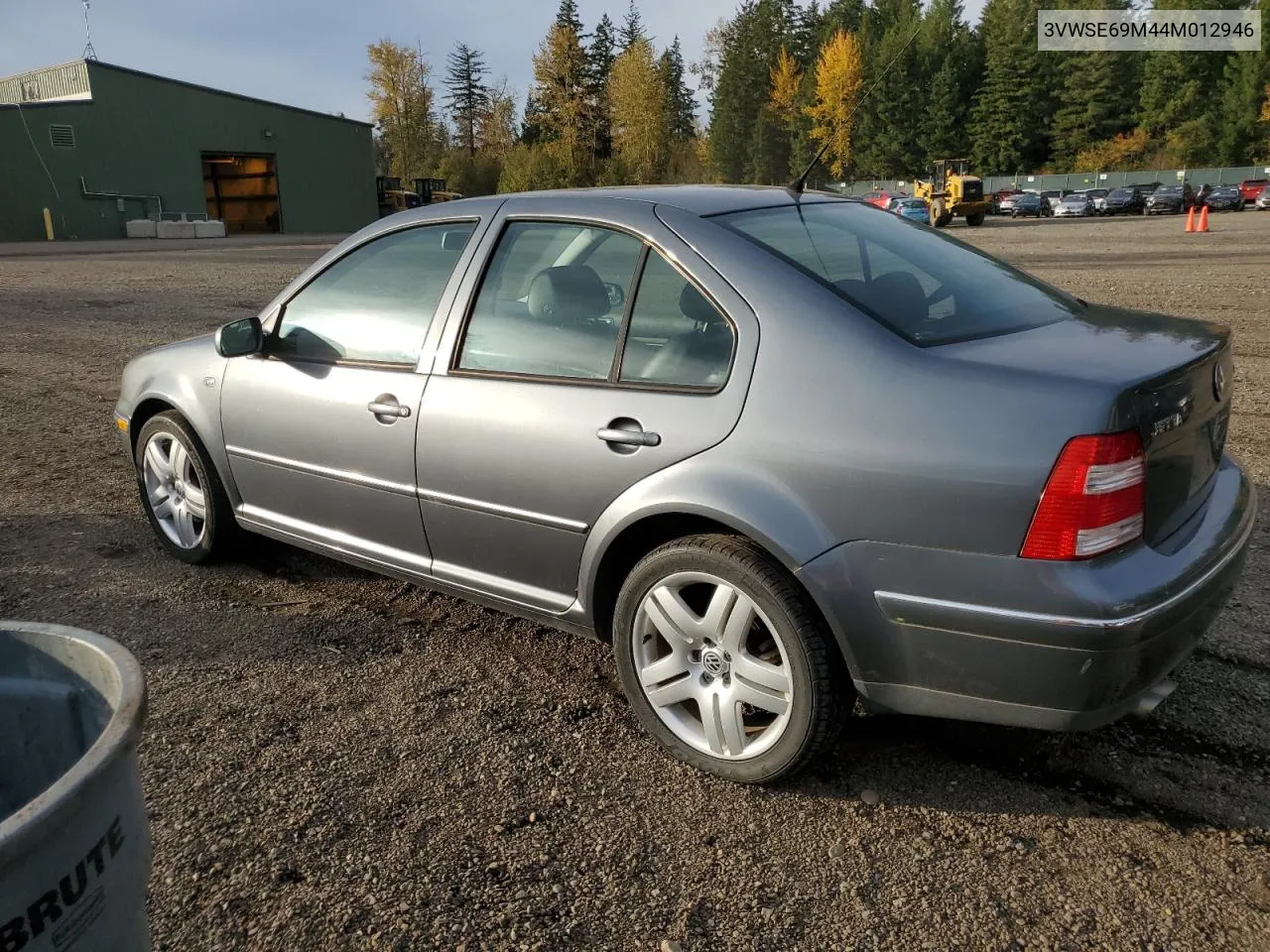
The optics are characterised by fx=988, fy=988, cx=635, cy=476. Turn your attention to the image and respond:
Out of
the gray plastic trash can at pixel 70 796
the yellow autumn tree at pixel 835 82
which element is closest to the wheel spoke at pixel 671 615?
the gray plastic trash can at pixel 70 796

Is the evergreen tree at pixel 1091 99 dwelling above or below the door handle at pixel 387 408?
above

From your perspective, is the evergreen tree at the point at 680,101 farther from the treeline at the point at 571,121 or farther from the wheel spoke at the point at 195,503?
the wheel spoke at the point at 195,503

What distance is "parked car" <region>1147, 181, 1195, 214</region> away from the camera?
47.4m

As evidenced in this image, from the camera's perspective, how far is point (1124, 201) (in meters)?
49.3

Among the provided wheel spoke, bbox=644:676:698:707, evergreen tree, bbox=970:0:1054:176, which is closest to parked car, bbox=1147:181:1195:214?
evergreen tree, bbox=970:0:1054:176

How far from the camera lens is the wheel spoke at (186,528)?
4.41 m

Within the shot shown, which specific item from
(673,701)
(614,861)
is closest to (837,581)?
(673,701)

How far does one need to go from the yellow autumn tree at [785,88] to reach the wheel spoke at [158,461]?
8495cm

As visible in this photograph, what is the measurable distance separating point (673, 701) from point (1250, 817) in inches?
59.1

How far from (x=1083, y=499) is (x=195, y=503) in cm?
362

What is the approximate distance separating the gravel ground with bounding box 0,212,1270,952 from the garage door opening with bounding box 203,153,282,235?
45.3m

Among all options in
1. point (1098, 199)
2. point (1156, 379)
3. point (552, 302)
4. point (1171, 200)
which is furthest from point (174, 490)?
point (1098, 199)

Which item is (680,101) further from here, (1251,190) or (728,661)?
(728,661)

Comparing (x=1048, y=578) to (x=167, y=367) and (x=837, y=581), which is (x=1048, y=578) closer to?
(x=837, y=581)
